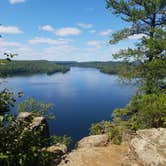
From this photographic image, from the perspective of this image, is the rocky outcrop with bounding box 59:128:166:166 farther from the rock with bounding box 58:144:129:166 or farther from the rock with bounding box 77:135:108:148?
the rock with bounding box 77:135:108:148

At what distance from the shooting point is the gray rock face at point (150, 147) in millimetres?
10586

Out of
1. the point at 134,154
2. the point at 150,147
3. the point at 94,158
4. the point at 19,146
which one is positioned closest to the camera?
the point at 19,146

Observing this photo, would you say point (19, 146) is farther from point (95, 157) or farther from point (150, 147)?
point (150, 147)

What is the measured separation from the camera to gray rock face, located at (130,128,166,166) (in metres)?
10.6

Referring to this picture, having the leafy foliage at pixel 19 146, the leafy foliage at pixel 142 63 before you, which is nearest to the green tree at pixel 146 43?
the leafy foliage at pixel 142 63

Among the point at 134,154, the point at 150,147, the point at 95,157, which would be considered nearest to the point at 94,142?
the point at 95,157

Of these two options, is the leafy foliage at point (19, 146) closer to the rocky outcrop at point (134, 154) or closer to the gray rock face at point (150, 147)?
the rocky outcrop at point (134, 154)

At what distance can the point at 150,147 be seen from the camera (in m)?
11.2

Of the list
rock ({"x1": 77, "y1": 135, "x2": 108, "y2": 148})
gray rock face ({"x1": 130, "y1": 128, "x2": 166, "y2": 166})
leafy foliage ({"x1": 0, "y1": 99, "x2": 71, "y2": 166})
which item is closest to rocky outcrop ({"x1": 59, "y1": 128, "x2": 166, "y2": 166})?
gray rock face ({"x1": 130, "y1": 128, "x2": 166, "y2": 166})

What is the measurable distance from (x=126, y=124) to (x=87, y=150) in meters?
5.38

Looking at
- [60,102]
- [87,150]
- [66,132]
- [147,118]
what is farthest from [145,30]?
[60,102]

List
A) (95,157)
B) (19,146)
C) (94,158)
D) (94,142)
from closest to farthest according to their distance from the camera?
(19,146), (94,158), (95,157), (94,142)

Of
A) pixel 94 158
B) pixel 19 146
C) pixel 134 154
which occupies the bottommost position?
pixel 94 158

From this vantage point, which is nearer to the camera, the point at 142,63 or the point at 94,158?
the point at 94,158
